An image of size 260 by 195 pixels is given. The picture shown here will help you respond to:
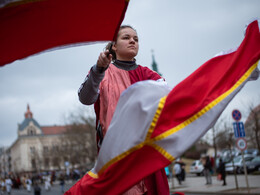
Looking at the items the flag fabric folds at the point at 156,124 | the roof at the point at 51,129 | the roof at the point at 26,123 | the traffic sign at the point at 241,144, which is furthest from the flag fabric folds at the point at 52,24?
the roof at the point at 26,123

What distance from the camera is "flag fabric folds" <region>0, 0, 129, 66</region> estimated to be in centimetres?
217

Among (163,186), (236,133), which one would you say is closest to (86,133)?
(236,133)

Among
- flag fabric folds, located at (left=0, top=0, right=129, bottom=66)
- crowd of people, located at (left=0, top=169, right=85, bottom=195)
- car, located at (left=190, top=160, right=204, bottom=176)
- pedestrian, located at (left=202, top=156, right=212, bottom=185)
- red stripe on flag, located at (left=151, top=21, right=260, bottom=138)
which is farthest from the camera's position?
car, located at (left=190, top=160, right=204, bottom=176)

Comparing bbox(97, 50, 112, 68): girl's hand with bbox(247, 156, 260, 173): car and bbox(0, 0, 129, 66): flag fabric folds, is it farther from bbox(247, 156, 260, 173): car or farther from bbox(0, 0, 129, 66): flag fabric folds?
bbox(247, 156, 260, 173): car

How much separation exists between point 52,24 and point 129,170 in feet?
3.60

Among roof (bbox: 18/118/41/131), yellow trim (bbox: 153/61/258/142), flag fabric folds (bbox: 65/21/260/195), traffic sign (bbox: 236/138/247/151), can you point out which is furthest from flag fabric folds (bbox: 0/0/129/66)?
roof (bbox: 18/118/41/131)

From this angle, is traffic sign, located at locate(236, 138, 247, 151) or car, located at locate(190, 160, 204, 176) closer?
traffic sign, located at locate(236, 138, 247, 151)

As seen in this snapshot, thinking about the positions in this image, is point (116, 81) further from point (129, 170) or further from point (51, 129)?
point (51, 129)

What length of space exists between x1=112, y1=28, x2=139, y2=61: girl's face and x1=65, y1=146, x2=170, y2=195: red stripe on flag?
3.66 feet

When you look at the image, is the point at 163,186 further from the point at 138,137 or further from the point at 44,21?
the point at 44,21

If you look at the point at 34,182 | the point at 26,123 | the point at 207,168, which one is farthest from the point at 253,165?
the point at 26,123

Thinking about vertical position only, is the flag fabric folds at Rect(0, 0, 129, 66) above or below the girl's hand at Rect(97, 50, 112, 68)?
above

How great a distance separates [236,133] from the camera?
14.3m

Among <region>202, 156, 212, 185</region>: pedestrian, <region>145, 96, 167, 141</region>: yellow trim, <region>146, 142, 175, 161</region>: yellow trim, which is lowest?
<region>202, 156, 212, 185</region>: pedestrian
